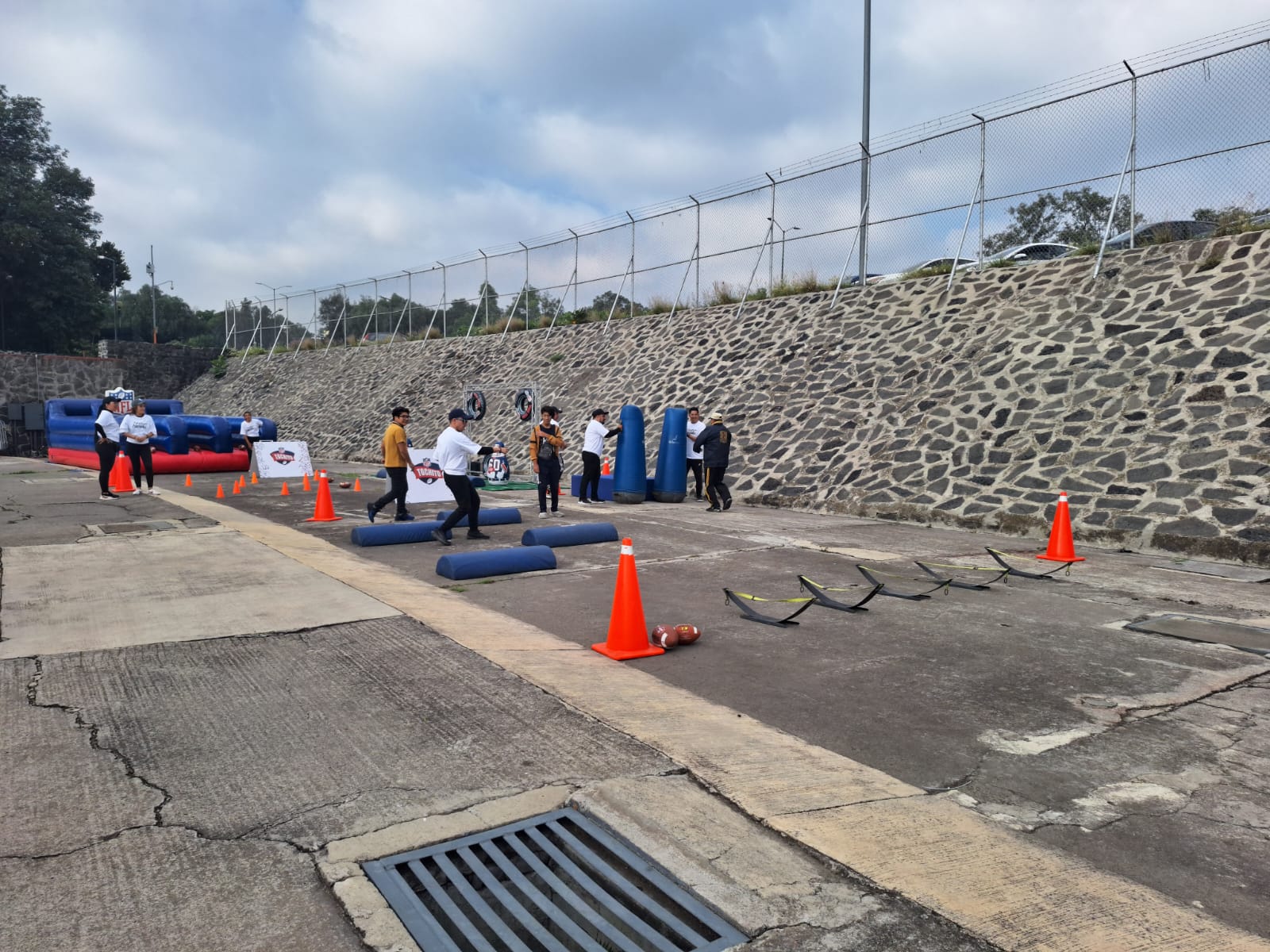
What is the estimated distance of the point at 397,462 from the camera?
39.1ft

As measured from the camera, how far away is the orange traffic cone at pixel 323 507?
12125mm

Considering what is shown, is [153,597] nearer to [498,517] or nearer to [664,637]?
[664,637]

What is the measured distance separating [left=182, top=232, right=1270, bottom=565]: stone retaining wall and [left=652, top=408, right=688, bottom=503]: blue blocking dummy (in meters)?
1.11

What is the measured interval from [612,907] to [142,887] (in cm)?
155

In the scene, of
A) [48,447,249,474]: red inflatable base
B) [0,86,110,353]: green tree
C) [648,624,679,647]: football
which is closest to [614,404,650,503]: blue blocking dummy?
[648,624,679,647]: football

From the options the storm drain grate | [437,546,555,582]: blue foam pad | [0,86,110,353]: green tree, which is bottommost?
the storm drain grate

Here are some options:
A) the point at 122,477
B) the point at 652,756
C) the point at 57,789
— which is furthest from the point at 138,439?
the point at 652,756

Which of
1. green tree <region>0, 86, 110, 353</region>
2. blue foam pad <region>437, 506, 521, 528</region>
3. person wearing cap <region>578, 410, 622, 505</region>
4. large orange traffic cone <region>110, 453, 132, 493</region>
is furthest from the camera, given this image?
green tree <region>0, 86, 110, 353</region>

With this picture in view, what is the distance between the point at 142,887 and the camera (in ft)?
8.70

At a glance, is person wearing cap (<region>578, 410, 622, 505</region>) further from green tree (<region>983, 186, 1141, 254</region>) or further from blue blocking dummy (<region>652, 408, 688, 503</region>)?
Result: green tree (<region>983, 186, 1141, 254</region>)

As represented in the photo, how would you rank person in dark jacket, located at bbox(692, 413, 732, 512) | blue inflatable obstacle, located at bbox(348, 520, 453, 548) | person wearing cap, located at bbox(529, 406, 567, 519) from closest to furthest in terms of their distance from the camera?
blue inflatable obstacle, located at bbox(348, 520, 453, 548) → person wearing cap, located at bbox(529, 406, 567, 519) → person in dark jacket, located at bbox(692, 413, 732, 512)

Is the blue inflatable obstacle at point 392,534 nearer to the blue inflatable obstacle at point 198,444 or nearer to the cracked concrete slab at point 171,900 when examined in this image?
the cracked concrete slab at point 171,900

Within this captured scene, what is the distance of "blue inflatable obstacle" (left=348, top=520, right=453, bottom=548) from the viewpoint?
995 cm

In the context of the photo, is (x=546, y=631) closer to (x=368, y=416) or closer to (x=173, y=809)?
(x=173, y=809)
